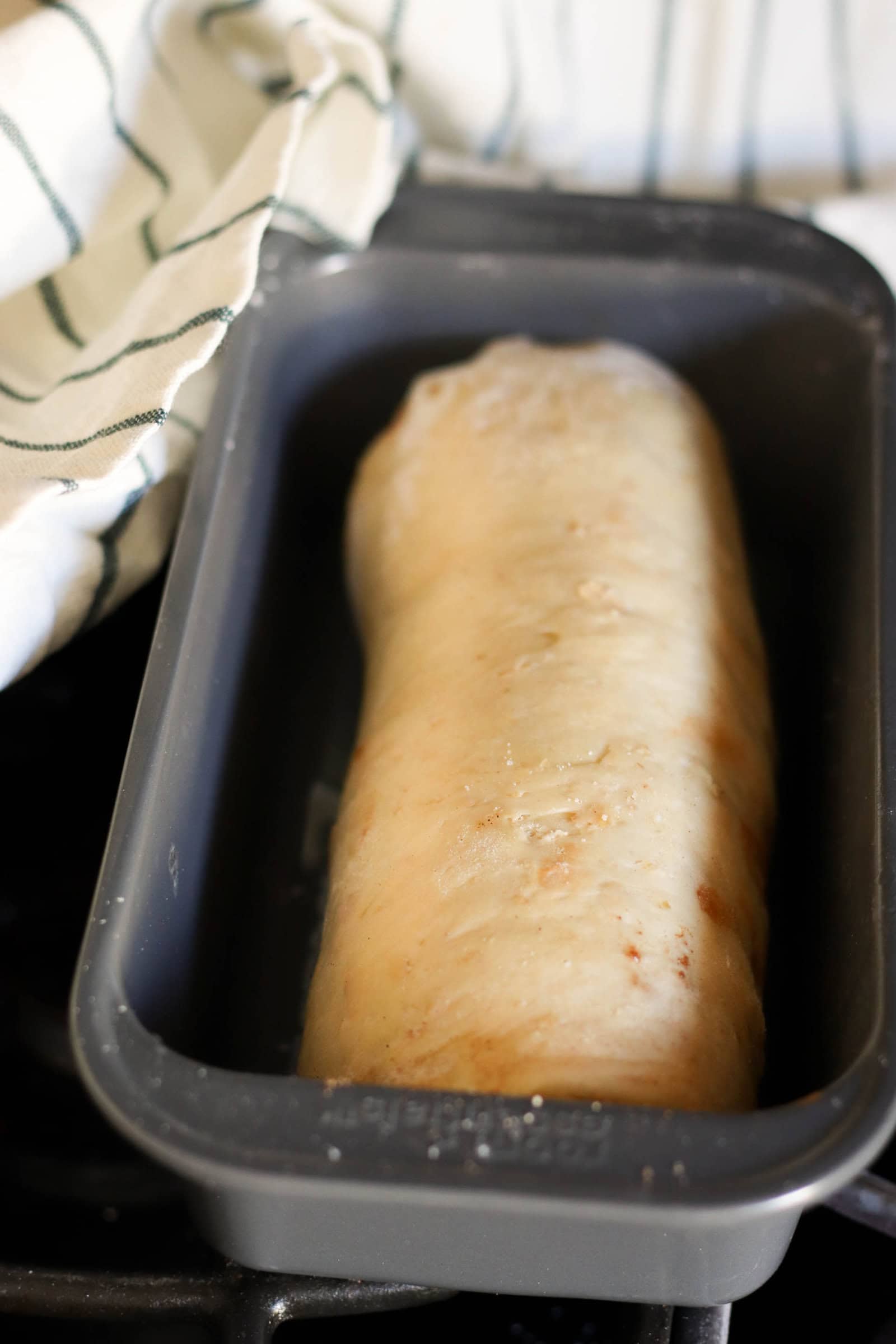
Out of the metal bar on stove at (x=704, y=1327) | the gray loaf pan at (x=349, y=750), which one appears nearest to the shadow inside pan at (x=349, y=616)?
the gray loaf pan at (x=349, y=750)

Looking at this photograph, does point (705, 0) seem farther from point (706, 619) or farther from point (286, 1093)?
point (286, 1093)

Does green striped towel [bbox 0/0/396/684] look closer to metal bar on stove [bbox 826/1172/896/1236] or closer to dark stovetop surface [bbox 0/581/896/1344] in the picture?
dark stovetop surface [bbox 0/581/896/1344]

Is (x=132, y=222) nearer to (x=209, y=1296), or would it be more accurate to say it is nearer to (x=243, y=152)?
(x=243, y=152)

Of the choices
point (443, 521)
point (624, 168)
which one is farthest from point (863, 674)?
point (624, 168)

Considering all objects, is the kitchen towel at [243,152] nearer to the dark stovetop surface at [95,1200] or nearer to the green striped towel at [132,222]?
the green striped towel at [132,222]

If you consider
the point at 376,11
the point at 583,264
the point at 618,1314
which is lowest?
the point at 618,1314

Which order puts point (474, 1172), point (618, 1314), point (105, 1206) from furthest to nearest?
point (105, 1206)
point (618, 1314)
point (474, 1172)
